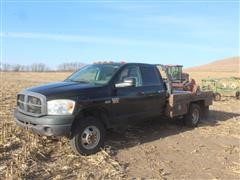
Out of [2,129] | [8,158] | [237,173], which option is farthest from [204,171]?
[2,129]

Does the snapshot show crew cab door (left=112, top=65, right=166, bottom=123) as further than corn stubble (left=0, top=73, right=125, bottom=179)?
Yes

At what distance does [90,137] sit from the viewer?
25.4 feet

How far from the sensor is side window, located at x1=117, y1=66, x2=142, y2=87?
8.74m

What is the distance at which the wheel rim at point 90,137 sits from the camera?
765 centimetres

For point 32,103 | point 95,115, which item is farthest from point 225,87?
point 32,103

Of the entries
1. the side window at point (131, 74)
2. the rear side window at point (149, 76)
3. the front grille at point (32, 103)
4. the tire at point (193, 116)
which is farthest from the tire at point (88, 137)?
the tire at point (193, 116)

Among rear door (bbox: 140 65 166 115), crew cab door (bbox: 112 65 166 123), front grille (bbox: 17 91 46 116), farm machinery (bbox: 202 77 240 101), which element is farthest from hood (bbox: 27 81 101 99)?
farm machinery (bbox: 202 77 240 101)

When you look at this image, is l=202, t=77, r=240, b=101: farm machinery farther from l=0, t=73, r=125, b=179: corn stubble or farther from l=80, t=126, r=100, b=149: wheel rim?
l=0, t=73, r=125, b=179: corn stubble

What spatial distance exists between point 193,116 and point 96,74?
13.0ft

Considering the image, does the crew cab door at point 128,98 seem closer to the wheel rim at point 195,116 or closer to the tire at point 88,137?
the tire at point 88,137

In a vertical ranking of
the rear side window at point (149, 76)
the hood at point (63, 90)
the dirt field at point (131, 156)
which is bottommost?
the dirt field at point (131, 156)

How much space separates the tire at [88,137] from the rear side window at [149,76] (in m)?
2.04

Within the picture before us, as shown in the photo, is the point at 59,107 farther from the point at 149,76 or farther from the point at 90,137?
the point at 149,76

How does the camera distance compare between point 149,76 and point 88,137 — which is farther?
point 149,76
